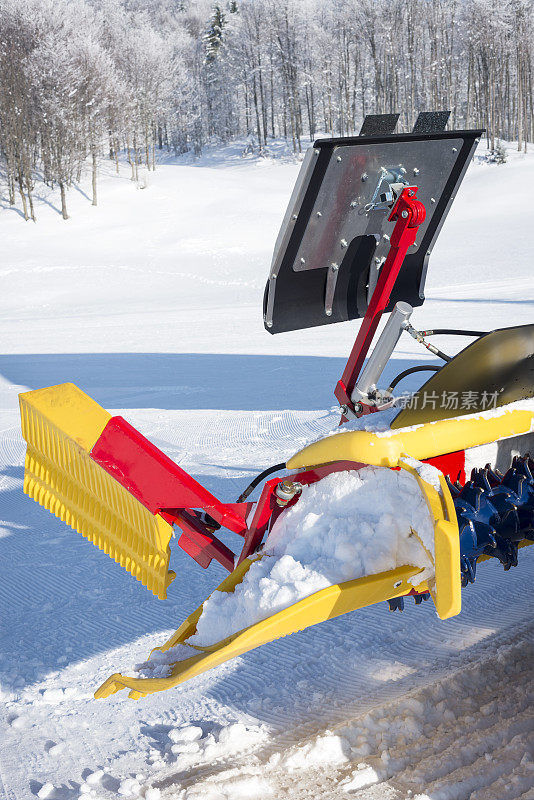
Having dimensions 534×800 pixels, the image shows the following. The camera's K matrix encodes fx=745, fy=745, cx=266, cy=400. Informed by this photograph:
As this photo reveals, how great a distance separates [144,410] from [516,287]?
8.21 meters

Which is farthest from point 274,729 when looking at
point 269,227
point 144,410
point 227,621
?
point 269,227

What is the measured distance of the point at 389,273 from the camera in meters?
2.59

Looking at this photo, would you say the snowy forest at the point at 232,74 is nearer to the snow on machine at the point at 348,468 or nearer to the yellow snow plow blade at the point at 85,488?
the yellow snow plow blade at the point at 85,488

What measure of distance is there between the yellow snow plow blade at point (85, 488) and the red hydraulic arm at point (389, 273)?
0.88m

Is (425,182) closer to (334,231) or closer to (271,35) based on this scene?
(334,231)

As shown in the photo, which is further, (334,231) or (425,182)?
(425,182)

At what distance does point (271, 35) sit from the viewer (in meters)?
45.7

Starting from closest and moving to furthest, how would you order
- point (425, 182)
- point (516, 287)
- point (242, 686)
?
1. point (242, 686)
2. point (425, 182)
3. point (516, 287)

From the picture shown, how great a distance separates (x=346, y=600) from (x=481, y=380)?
35.8 inches

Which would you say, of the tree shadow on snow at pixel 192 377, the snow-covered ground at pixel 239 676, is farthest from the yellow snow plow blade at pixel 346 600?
the tree shadow on snow at pixel 192 377

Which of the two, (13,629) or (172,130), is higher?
(172,130)

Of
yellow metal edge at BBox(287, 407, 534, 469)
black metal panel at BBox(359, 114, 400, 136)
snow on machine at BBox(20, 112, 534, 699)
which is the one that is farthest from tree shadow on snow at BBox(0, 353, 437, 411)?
yellow metal edge at BBox(287, 407, 534, 469)

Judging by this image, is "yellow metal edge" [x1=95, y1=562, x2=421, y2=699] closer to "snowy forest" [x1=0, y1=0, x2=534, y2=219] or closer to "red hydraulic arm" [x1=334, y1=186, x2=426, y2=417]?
"red hydraulic arm" [x1=334, y1=186, x2=426, y2=417]

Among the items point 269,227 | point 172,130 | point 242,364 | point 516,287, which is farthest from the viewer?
point 172,130
